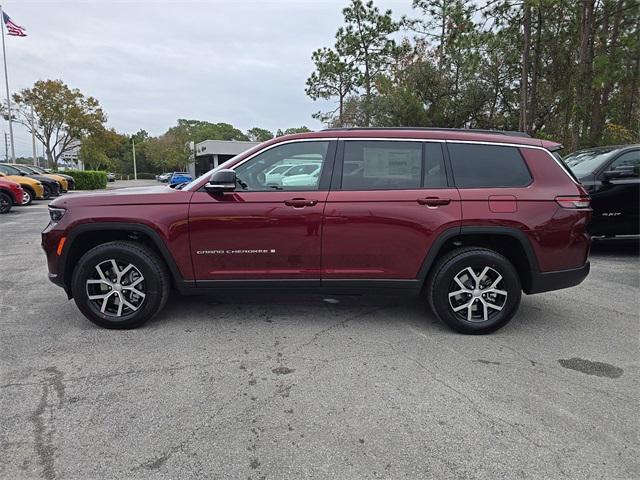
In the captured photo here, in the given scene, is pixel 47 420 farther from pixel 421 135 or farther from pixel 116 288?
pixel 421 135

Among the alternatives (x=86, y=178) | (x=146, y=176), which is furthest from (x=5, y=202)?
(x=146, y=176)

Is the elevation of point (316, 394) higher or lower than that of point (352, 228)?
lower

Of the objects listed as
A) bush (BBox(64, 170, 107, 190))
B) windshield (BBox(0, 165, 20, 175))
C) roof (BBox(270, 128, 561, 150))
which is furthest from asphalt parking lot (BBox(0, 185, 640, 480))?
bush (BBox(64, 170, 107, 190))

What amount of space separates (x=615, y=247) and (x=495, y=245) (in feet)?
17.8

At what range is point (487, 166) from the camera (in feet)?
12.7

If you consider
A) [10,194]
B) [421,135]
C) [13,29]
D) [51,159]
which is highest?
[13,29]

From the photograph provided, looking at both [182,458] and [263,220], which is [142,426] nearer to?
[182,458]

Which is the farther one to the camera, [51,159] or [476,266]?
[51,159]

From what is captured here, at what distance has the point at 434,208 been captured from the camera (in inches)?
147

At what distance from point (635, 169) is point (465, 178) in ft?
14.5

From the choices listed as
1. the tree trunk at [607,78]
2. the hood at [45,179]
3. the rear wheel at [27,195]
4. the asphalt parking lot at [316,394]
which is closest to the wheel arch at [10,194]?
the rear wheel at [27,195]

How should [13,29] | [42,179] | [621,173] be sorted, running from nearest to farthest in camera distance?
[621,173]
[42,179]
[13,29]

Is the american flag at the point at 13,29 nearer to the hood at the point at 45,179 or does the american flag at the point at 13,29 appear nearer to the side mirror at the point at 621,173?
the hood at the point at 45,179

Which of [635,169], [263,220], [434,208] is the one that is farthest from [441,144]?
[635,169]
